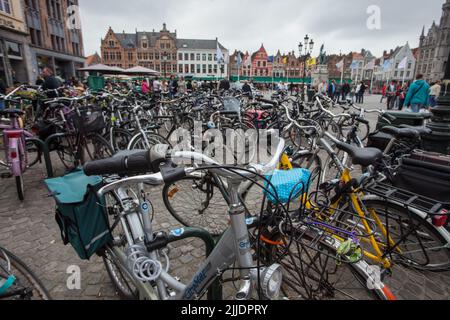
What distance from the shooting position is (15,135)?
4012mm

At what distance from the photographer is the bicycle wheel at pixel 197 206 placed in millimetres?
3297

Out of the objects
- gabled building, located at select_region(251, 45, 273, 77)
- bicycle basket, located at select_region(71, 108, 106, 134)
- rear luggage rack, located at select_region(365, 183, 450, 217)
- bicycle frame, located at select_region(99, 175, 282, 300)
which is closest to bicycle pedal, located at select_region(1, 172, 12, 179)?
bicycle basket, located at select_region(71, 108, 106, 134)

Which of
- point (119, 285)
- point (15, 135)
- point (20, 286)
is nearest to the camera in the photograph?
point (20, 286)

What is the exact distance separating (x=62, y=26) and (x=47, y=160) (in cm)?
3636

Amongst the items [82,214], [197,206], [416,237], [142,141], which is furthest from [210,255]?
[142,141]

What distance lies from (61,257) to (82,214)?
1.77 metres

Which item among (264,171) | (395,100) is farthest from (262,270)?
(395,100)

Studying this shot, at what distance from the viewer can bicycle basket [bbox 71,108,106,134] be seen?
4578 millimetres

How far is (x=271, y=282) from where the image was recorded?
1.36 m

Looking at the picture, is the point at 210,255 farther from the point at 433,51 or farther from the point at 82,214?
the point at 433,51

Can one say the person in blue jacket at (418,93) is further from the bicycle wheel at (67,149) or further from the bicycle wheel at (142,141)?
the bicycle wheel at (67,149)

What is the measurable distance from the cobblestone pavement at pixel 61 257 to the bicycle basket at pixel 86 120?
1.36 meters

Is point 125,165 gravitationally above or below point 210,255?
above

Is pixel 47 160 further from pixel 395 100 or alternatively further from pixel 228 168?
pixel 395 100
